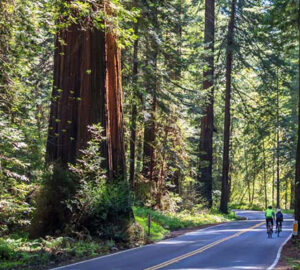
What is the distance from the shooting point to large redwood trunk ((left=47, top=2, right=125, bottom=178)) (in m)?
17.4

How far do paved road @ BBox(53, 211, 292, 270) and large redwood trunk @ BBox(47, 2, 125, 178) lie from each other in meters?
3.69

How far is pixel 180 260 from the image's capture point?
45.0ft

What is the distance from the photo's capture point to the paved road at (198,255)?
1250cm

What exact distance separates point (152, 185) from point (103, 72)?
1106 centimetres

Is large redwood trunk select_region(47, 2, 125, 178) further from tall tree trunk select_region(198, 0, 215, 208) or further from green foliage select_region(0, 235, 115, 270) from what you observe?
tall tree trunk select_region(198, 0, 215, 208)

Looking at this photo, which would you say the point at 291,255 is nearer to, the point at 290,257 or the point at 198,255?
the point at 290,257

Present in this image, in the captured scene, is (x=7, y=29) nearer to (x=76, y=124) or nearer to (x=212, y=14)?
(x=76, y=124)

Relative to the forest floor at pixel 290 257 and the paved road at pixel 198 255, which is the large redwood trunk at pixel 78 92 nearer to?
the paved road at pixel 198 255

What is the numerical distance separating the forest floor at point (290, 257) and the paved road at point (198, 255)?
1.00 feet

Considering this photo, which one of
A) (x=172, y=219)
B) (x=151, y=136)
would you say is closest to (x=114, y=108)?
(x=172, y=219)

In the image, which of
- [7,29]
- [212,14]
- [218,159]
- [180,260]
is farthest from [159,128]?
[218,159]

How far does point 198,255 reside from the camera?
14969mm

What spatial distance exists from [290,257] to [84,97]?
29.5ft

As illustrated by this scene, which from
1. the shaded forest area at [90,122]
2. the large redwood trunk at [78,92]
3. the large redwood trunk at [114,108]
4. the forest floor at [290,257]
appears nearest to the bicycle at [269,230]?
the shaded forest area at [90,122]
